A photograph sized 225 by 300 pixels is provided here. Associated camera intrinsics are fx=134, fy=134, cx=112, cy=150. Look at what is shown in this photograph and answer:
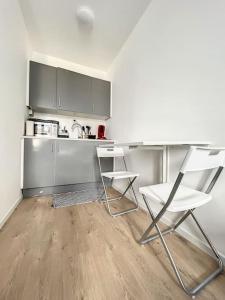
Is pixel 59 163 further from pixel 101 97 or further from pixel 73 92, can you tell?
A: pixel 101 97

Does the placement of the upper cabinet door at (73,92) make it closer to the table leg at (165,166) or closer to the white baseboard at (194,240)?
the table leg at (165,166)

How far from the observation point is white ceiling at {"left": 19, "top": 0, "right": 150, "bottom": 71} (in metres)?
1.65

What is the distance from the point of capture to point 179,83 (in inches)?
49.0

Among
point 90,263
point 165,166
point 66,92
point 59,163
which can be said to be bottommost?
point 90,263

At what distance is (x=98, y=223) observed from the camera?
4.46 feet

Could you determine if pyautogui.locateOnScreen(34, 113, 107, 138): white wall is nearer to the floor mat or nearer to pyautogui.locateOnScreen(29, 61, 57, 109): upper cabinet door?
pyautogui.locateOnScreen(29, 61, 57, 109): upper cabinet door

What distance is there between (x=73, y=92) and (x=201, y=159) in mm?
2393

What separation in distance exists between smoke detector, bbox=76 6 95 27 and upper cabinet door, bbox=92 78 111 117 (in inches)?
33.9

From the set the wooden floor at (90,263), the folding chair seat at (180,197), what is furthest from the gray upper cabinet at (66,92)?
the folding chair seat at (180,197)

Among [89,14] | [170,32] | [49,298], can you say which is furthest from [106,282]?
[89,14]

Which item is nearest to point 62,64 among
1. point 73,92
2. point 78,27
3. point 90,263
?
point 73,92

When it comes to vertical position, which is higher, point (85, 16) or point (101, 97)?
point (85, 16)

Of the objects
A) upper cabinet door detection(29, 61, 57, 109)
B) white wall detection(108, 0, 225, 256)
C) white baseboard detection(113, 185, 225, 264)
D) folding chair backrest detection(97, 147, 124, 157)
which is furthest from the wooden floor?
upper cabinet door detection(29, 61, 57, 109)

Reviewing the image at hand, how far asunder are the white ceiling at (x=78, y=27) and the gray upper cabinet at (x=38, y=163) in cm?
165
